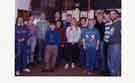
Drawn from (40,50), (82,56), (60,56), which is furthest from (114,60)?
(40,50)

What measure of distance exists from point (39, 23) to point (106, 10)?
16.2 inches

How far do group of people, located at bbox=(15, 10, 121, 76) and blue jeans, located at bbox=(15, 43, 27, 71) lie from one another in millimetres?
14

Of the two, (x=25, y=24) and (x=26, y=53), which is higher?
(x=25, y=24)

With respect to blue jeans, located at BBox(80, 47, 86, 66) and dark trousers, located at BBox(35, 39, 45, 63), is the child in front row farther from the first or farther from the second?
dark trousers, located at BBox(35, 39, 45, 63)

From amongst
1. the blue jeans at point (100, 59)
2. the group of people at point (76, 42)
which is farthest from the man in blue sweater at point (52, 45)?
the blue jeans at point (100, 59)

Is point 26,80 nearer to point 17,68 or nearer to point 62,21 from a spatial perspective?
point 17,68

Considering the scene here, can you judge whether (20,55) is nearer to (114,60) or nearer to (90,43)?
(90,43)

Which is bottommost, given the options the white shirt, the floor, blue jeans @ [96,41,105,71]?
the floor

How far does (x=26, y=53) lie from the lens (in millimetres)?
2436

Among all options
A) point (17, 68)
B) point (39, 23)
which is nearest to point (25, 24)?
point (39, 23)

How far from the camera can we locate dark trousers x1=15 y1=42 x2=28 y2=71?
2434mm

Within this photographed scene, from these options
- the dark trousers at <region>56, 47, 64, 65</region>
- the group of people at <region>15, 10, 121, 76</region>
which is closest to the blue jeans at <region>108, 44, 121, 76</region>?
the group of people at <region>15, 10, 121, 76</region>

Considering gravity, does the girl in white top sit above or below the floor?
above

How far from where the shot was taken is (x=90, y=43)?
2.43m
